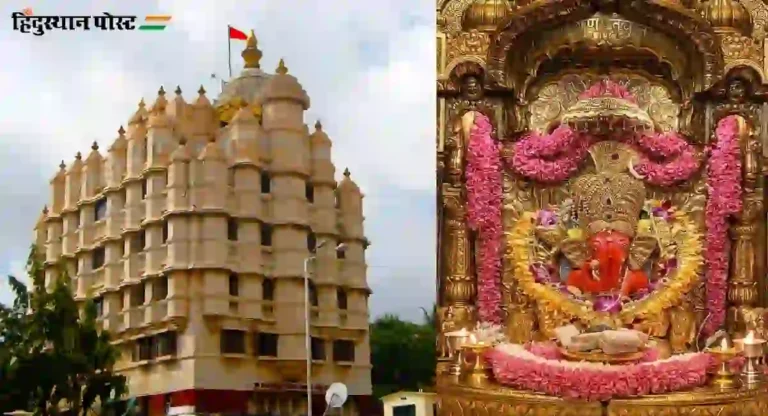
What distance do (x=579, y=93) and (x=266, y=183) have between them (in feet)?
7.74

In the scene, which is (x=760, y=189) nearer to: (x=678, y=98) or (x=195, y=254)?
(x=678, y=98)

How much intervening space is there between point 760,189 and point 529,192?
160cm

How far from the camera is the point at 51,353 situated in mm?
7559

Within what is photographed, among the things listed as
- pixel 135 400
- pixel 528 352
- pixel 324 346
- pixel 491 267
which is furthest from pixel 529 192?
pixel 135 400

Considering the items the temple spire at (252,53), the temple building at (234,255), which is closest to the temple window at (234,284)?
the temple building at (234,255)

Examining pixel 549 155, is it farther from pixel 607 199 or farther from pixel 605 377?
pixel 605 377

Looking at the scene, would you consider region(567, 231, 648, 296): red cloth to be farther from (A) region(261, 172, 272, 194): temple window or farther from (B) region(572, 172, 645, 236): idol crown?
(A) region(261, 172, 272, 194): temple window

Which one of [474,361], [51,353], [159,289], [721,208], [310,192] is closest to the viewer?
[474,361]

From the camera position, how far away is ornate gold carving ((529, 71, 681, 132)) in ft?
26.1

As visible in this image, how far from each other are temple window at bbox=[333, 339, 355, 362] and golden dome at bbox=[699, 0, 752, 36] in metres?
3.42

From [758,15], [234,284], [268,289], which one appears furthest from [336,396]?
[758,15]

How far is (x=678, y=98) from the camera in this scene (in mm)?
7965

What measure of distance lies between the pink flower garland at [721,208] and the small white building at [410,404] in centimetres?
200

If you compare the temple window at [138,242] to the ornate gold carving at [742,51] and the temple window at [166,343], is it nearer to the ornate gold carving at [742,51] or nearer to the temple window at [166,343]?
the temple window at [166,343]
